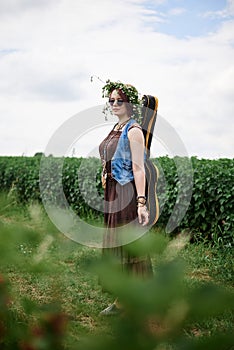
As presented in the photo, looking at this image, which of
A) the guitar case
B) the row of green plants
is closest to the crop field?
the guitar case

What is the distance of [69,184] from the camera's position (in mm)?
10953

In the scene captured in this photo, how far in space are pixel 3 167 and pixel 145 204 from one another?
35.7 feet

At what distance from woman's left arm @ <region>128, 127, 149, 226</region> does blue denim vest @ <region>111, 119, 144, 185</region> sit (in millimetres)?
78

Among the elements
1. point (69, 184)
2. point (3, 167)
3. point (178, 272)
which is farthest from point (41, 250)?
point (3, 167)

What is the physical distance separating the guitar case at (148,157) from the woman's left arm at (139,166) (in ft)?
0.59

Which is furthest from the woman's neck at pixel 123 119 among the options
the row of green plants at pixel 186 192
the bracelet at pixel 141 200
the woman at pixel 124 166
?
the row of green plants at pixel 186 192

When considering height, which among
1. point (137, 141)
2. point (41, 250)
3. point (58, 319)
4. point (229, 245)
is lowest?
point (58, 319)

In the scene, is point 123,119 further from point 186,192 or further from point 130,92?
point 186,192

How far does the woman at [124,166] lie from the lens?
4.05m

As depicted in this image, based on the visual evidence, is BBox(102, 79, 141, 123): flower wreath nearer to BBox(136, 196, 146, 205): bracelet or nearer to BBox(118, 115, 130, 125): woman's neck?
BBox(118, 115, 130, 125): woman's neck

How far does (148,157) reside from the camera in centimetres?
435

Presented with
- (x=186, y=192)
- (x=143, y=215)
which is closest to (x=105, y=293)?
(x=143, y=215)

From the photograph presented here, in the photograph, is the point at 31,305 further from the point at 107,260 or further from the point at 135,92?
the point at 135,92

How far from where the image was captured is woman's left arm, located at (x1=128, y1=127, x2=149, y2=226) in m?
4.04
